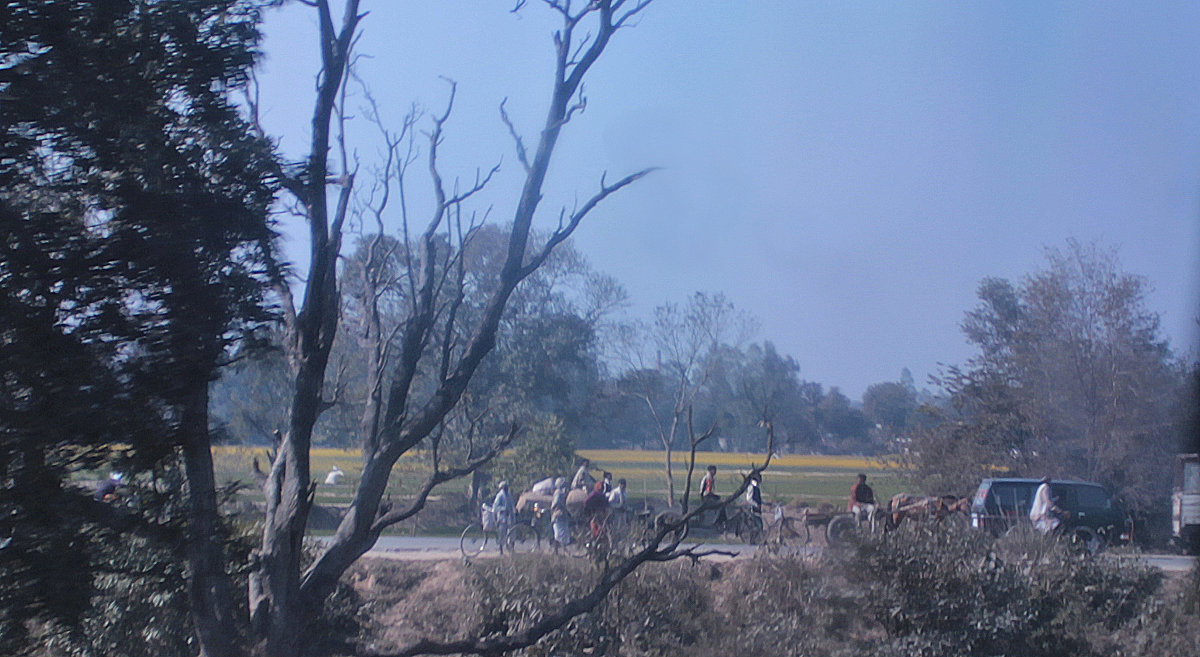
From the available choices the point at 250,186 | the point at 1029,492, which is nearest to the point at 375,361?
the point at 250,186

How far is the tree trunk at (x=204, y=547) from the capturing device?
3610 mm

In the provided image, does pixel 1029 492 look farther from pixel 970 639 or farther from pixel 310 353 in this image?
pixel 310 353

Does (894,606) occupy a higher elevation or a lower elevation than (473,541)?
higher

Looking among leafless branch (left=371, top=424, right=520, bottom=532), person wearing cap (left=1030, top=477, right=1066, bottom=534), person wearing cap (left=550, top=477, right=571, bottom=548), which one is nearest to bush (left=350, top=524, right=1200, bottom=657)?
person wearing cap (left=1030, top=477, right=1066, bottom=534)

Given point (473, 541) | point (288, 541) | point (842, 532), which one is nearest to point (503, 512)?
point (473, 541)

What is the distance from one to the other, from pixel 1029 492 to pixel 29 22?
20958 millimetres

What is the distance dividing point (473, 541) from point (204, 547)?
55.5ft

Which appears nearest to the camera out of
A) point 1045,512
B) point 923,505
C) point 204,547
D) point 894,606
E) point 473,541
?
point 204,547

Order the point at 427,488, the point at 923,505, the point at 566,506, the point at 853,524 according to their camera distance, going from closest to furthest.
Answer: the point at 427,488, the point at 853,524, the point at 923,505, the point at 566,506

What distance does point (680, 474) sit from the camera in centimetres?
3916

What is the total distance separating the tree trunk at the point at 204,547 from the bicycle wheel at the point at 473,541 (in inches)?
428

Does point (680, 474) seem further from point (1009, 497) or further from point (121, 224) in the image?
point (121, 224)

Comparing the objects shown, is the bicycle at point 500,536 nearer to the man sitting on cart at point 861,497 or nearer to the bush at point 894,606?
the bush at point 894,606

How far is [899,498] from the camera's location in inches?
794
